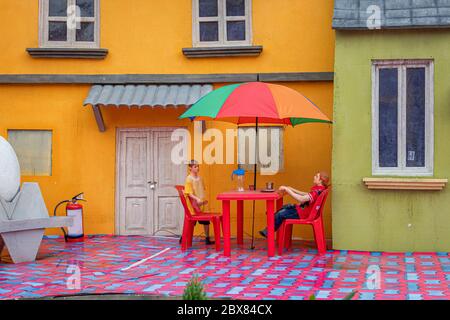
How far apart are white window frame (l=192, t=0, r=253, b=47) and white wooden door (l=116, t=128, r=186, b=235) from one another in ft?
5.72

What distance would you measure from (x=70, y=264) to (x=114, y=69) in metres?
4.37

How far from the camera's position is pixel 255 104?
10.4 meters

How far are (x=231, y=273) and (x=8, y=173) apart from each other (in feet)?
11.8

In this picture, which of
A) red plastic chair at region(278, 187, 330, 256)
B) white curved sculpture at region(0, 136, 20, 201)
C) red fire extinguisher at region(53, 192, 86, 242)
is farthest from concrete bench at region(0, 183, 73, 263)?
red plastic chair at region(278, 187, 330, 256)

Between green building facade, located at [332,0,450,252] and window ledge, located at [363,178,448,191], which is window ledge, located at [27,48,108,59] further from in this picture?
window ledge, located at [363,178,448,191]

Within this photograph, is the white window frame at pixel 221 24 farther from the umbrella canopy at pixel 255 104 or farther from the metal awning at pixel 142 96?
the umbrella canopy at pixel 255 104

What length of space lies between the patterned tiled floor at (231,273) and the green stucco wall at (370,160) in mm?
328

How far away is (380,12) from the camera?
37.7 feet

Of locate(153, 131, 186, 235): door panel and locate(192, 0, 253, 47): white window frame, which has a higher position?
locate(192, 0, 253, 47): white window frame

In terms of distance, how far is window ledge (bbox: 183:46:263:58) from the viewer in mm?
12930

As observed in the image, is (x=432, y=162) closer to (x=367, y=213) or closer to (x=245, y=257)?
(x=367, y=213)

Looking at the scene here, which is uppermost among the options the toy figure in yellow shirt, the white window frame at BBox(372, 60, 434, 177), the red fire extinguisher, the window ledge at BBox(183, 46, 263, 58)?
the window ledge at BBox(183, 46, 263, 58)
